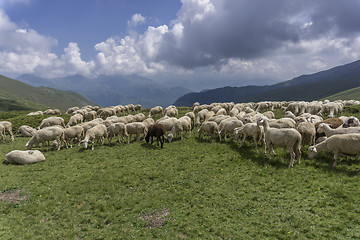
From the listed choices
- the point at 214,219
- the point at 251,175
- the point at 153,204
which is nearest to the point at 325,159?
the point at 251,175

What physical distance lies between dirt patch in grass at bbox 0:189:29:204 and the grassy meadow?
0.06 meters

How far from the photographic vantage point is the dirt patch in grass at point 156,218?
9534 mm

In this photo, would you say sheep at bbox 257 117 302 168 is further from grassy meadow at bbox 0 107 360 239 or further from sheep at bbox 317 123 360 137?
sheep at bbox 317 123 360 137

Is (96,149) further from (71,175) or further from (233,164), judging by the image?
(233,164)

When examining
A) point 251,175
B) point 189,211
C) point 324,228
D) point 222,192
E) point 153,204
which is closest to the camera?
point 324,228

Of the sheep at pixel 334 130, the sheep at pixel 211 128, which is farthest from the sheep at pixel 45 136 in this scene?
the sheep at pixel 334 130

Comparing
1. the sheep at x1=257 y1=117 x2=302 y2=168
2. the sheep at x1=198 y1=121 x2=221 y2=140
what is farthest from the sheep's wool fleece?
the sheep at x1=257 y1=117 x2=302 y2=168

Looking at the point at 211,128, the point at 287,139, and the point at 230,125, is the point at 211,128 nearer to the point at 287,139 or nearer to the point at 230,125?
the point at 230,125

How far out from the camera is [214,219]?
31.3ft

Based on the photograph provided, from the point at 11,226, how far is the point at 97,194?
4.36m

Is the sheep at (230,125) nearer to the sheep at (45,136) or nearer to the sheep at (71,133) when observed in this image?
the sheep at (71,133)

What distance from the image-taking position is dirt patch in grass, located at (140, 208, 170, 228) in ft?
31.3

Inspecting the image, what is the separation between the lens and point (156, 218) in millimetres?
9953

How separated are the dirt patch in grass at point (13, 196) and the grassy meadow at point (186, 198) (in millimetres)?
61
